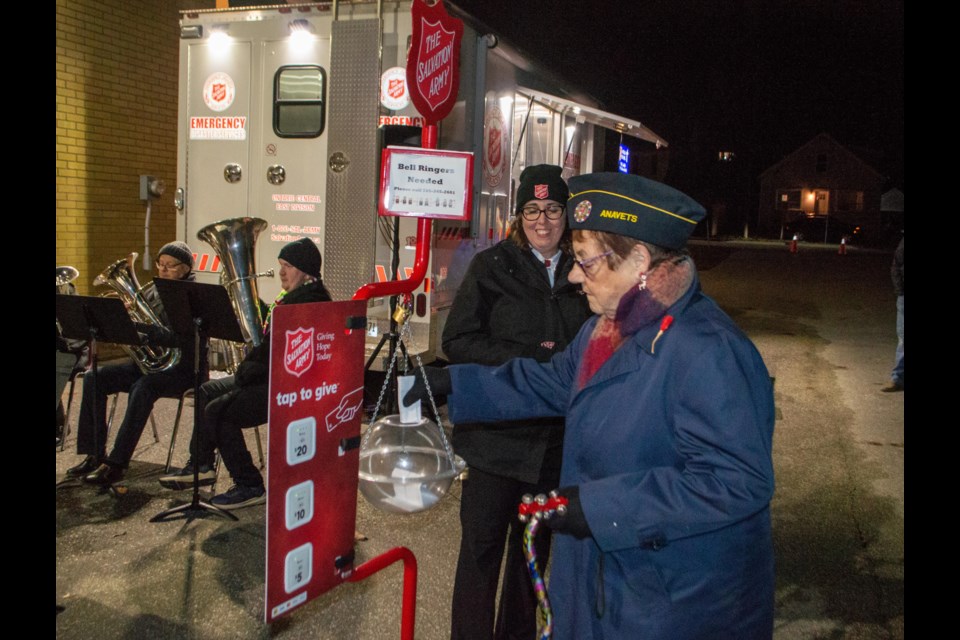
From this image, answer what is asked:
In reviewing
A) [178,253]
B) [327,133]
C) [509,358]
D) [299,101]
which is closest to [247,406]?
[178,253]

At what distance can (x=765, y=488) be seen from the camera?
186 centimetres

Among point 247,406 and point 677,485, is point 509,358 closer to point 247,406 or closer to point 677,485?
A: point 677,485

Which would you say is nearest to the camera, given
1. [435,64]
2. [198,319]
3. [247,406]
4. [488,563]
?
[488,563]

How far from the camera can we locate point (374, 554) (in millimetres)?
4727

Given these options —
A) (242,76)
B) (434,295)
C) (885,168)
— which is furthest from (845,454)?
(885,168)

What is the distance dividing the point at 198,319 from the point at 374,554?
70.8 inches

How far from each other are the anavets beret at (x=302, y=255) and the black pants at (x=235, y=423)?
0.81m

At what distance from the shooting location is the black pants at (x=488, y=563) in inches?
124

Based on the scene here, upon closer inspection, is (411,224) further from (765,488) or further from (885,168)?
(885,168)

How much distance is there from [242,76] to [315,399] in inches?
230

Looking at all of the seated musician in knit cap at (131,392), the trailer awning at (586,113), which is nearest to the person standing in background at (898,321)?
the trailer awning at (586,113)

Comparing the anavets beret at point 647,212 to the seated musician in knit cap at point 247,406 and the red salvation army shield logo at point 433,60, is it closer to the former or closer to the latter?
the seated musician in knit cap at point 247,406

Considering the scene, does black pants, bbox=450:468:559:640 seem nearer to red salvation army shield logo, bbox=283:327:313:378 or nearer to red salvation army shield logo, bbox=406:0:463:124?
red salvation army shield logo, bbox=283:327:313:378
